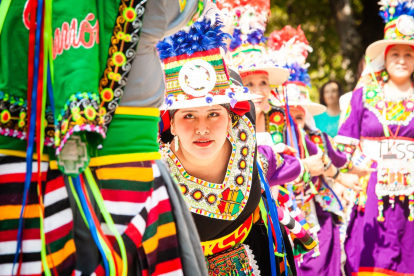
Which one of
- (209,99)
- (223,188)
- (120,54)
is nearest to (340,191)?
(223,188)

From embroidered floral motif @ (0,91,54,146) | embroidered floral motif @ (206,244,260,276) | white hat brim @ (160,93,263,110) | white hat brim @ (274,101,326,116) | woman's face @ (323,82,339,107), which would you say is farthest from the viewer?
woman's face @ (323,82,339,107)

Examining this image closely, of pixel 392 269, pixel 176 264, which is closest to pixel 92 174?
pixel 176 264

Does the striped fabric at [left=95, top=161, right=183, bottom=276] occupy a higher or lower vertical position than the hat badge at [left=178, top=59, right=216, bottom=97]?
lower

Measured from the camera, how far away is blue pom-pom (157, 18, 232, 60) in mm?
2910

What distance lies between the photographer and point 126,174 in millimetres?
1812

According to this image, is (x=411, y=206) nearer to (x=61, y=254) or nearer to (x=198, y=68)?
(x=198, y=68)

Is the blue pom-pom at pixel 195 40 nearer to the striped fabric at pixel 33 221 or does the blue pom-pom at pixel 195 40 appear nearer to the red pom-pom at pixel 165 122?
the red pom-pom at pixel 165 122

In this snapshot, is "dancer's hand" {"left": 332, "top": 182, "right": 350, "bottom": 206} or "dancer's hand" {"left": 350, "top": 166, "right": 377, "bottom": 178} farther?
"dancer's hand" {"left": 332, "top": 182, "right": 350, "bottom": 206}

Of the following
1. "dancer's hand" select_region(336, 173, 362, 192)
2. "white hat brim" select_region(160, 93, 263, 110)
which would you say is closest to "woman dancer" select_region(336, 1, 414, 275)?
"dancer's hand" select_region(336, 173, 362, 192)

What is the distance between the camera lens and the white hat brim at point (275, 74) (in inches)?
208

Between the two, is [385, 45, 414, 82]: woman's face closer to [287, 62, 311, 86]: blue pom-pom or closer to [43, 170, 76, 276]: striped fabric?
[287, 62, 311, 86]: blue pom-pom

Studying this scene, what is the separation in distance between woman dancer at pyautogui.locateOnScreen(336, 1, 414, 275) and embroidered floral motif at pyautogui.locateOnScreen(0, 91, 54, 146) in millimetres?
3975

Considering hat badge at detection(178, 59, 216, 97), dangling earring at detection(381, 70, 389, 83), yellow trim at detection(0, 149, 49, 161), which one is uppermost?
dangling earring at detection(381, 70, 389, 83)

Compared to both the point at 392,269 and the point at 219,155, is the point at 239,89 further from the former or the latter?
the point at 392,269
